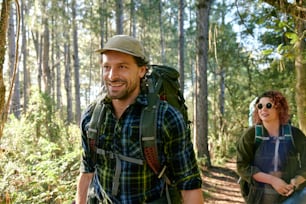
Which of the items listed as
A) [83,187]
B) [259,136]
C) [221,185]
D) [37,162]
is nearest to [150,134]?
[83,187]

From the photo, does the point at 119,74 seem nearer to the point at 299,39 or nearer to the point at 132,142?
the point at 132,142

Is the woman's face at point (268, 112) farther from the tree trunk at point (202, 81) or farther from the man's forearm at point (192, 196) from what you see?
the tree trunk at point (202, 81)

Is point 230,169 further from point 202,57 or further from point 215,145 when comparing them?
point 202,57

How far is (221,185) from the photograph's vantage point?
8.16 meters

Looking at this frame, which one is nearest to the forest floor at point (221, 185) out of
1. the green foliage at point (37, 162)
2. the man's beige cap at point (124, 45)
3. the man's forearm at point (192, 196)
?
the green foliage at point (37, 162)

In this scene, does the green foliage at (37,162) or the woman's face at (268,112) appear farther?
the green foliage at (37,162)

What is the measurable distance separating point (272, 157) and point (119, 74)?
1.60 m

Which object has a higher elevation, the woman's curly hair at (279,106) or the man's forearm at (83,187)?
the woman's curly hair at (279,106)

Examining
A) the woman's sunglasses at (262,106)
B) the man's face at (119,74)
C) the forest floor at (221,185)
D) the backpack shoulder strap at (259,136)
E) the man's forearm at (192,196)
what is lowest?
the forest floor at (221,185)

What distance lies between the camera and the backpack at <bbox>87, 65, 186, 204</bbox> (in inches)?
71.3

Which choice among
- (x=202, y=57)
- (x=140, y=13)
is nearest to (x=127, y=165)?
(x=202, y=57)

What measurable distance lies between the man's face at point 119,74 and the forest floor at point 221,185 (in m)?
5.31

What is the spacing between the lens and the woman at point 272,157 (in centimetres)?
269

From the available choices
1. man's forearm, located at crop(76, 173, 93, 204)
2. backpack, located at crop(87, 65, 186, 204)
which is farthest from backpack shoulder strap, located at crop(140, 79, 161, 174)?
man's forearm, located at crop(76, 173, 93, 204)
